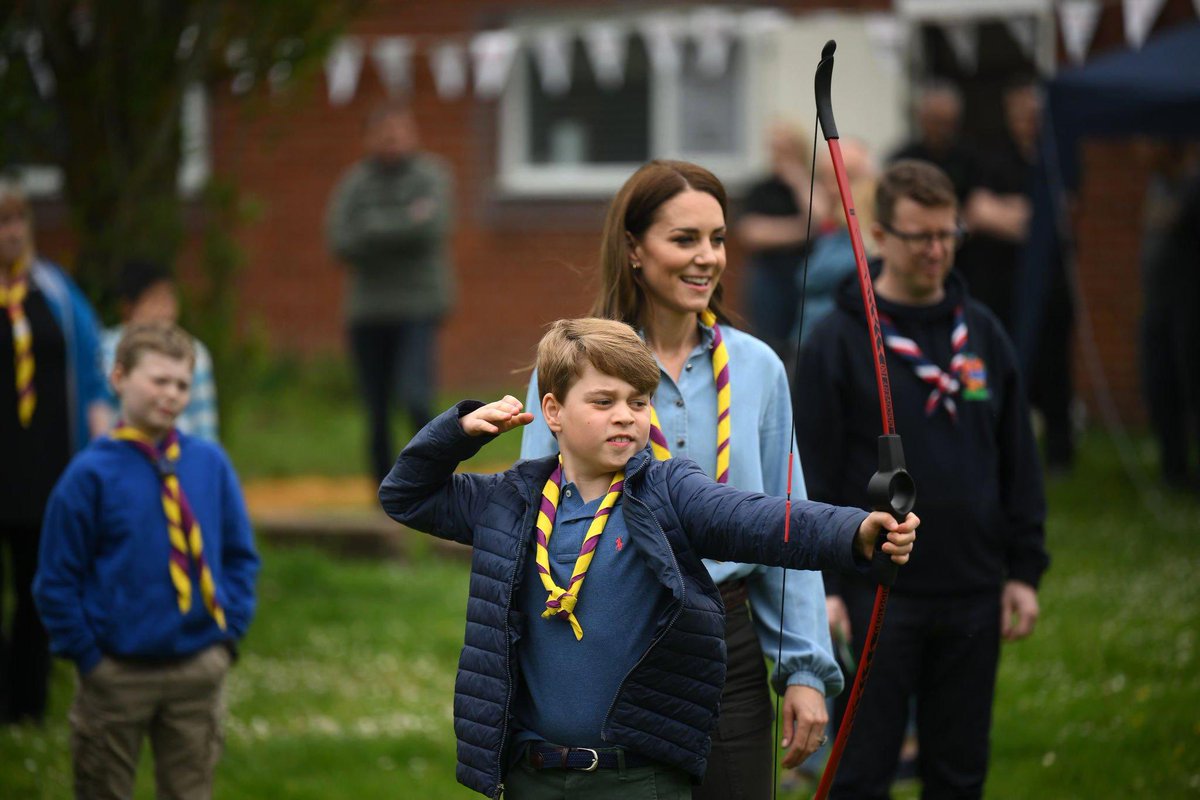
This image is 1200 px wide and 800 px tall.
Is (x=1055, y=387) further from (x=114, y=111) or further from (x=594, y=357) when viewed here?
(x=594, y=357)

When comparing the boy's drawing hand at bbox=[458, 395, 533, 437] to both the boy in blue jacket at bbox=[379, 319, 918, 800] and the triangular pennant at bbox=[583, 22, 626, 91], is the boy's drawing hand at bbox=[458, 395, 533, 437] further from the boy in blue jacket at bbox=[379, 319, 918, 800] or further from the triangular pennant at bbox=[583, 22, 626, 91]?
the triangular pennant at bbox=[583, 22, 626, 91]

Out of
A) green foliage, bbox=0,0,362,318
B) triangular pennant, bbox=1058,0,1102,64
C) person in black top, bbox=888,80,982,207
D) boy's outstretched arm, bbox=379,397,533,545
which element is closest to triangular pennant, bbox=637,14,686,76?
triangular pennant, bbox=1058,0,1102,64

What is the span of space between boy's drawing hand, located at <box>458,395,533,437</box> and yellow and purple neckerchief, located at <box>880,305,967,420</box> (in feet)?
4.87

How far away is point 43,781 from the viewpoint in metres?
5.73

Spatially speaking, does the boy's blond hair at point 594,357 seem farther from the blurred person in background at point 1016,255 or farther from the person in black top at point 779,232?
the blurred person in background at point 1016,255

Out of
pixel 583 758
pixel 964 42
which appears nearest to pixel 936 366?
pixel 583 758

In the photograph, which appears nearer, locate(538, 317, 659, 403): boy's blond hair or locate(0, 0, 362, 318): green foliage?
locate(538, 317, 659, 403): boy's blond hair

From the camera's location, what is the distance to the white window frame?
14.0 meters

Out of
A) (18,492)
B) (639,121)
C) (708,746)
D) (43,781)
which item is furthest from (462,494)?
(639,121)

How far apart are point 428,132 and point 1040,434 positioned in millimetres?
6126

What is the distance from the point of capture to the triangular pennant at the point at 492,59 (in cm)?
1388

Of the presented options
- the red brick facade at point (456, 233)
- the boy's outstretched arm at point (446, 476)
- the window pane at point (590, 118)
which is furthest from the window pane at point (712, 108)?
the boy's outstretched arm at point (446, 476)

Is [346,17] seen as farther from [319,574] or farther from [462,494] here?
[462,494]

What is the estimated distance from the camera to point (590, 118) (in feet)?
47.6
